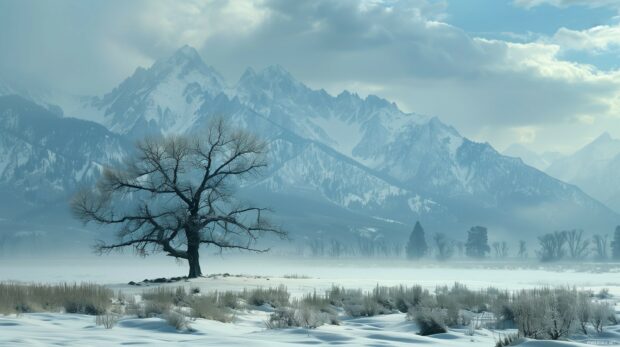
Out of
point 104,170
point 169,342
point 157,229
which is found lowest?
point 169,342

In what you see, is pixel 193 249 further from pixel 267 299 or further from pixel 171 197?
pixel 267 299

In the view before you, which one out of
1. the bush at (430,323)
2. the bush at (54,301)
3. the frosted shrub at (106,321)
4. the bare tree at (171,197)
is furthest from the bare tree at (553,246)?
the frosted shrub at (106,321)

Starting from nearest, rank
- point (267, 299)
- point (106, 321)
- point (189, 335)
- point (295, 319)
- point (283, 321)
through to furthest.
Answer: point (189, 335)
point (106, 321)
point (295, 319)
point (283, 321)
point (267, 299)

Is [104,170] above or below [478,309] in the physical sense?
above

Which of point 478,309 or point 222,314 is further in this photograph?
point 478,309

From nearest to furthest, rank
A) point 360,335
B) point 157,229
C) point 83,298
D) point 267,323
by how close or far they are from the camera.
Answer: point 360,335 < point 267,323 < point 83,298 < point 157,229

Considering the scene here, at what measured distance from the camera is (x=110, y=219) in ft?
130

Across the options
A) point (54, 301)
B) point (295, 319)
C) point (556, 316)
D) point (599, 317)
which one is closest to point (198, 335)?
point (295, 319)

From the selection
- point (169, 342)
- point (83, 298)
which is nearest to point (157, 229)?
point (83, 298)

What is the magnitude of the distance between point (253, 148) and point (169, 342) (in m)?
27.9

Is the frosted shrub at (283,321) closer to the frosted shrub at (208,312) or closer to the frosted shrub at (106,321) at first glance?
the frosted shrub at (208,312)

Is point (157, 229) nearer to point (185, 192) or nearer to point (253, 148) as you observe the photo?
point (185, 192)

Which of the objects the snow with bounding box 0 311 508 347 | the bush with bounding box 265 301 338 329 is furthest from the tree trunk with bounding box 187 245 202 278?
the bush with bounding box 265 301 338 329

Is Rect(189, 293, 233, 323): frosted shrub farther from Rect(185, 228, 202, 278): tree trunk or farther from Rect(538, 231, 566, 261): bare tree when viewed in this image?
Rect(538, 231, 566, 261): bare tree
